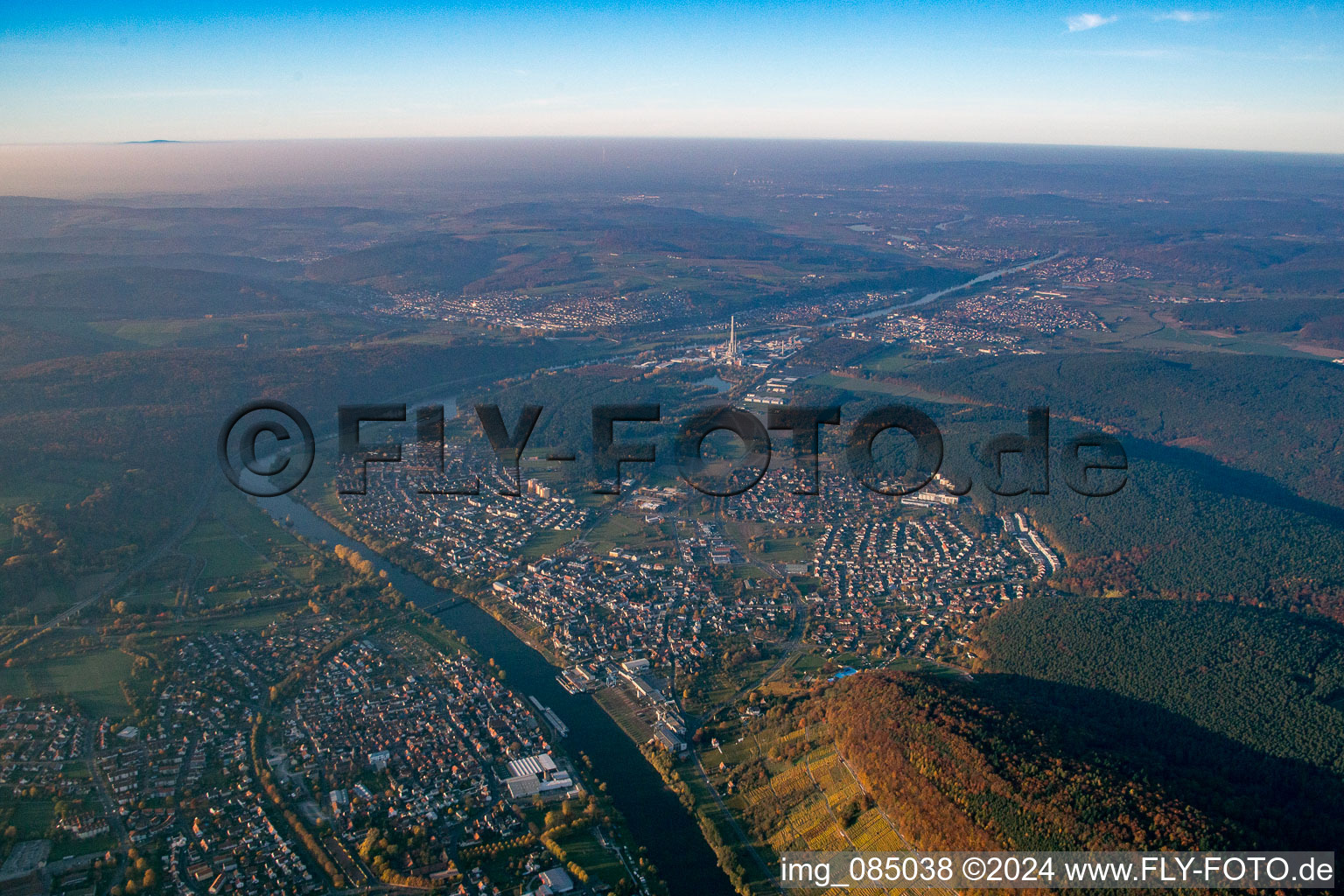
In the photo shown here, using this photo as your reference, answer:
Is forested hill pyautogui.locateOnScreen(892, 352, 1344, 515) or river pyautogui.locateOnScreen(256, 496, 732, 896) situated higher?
forested hill pyautogui.locateOnScreen(892, 352, 1344, 515)

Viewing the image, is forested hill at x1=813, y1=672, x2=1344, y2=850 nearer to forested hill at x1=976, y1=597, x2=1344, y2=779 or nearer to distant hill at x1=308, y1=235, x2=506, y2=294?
forested hill at x1=976, y1=597, x2=1344, y2=779

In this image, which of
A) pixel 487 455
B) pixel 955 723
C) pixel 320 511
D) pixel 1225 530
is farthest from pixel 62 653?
pixel 1225 530

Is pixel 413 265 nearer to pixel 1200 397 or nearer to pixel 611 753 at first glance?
pixel 1200 397

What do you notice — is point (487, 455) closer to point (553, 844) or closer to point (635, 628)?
point (635, 628)

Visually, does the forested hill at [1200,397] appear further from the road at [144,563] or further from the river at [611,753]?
the road at [144,563]

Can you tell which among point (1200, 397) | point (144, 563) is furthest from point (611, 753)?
point (1200, 397)

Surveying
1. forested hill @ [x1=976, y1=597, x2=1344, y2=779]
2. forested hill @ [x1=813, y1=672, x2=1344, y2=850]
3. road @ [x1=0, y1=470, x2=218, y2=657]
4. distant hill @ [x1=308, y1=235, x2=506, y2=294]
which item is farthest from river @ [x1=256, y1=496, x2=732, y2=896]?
distant hill @ [x1=308, y1=235, x2=506, y2=294]

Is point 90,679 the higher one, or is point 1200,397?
point 1200,397

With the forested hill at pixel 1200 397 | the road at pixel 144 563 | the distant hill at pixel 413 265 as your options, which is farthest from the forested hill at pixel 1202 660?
the distant hill at pixel 413 265
